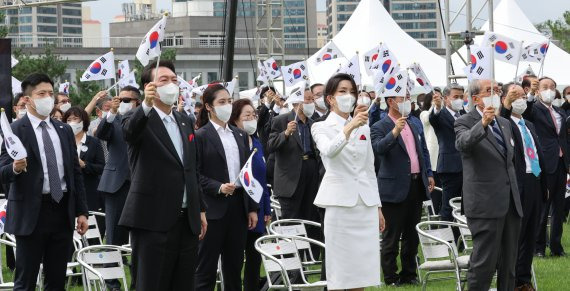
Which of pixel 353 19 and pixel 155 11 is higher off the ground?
pixel 155 11

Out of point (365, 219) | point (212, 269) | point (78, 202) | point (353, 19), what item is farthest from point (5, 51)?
point (353, 19)

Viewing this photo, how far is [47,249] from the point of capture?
9.41m

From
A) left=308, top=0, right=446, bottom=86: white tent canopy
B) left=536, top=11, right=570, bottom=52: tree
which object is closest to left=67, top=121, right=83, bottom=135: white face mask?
left=308, top=0, right=446, bottom=86: white tent canopy

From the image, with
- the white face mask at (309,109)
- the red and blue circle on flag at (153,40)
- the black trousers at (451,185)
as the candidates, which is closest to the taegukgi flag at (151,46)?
the red and blue circle on flag at (153,40)

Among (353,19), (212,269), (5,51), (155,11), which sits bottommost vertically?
(212,269)

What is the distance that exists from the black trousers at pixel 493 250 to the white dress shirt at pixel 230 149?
2026 millimetres

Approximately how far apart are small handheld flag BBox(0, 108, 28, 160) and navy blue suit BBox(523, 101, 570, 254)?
6.64 meters

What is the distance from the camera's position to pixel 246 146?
10414mm

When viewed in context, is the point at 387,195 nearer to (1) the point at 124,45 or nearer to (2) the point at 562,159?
(2) the point at 562,159

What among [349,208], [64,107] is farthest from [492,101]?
[64,107]

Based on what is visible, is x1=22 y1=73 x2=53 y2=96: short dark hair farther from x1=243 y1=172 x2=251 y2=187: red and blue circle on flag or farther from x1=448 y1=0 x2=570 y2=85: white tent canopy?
x1=448 y1=0 x2=570 y2=85: white tent canopy

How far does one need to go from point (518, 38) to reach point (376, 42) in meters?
3.98

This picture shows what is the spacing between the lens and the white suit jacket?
9180 millimetres

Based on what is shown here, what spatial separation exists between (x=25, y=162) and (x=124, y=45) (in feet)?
246
